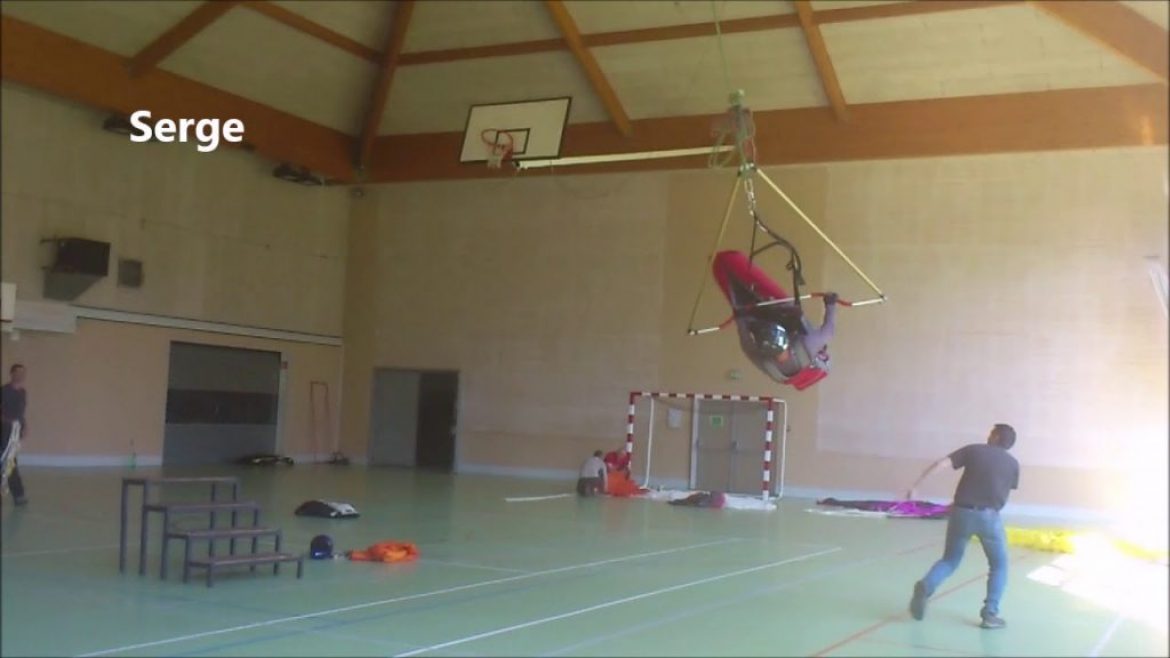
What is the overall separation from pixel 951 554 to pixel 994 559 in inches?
10.8

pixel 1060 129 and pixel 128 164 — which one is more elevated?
pixel 1060 129

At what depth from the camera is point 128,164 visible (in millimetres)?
3074

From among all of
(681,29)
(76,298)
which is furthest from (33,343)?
(681,29)

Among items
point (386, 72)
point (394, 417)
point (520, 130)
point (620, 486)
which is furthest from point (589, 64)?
point (394, 417)

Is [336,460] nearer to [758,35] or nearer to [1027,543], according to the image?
[758,35]

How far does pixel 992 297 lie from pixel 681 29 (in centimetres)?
→ 604

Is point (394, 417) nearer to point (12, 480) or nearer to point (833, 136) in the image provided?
point (833, 136)

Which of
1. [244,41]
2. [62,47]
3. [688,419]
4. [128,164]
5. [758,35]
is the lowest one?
[688,419]

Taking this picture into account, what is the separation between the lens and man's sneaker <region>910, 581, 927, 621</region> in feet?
21.6

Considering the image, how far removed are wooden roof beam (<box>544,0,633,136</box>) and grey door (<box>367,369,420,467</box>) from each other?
7.25m

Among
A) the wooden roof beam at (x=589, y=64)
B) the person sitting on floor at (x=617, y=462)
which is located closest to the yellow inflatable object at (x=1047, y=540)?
the person sitting on floor at (x=617, y=462)

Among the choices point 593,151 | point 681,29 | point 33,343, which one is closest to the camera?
point 33,343

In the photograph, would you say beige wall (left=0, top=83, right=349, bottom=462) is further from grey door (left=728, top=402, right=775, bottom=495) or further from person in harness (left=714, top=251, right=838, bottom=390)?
grey door (left=728, top=402, right=775, bottom=495)

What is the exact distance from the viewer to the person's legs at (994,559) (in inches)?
246
